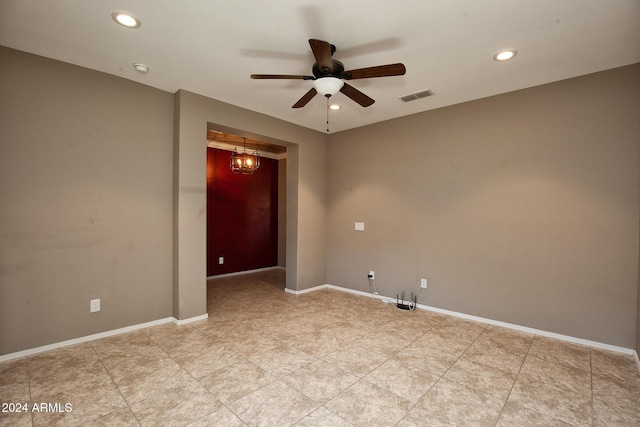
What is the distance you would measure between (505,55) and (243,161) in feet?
14.9

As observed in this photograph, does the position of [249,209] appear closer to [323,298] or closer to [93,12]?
[323,298]

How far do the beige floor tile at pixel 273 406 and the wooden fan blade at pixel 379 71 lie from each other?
2460 millimetres

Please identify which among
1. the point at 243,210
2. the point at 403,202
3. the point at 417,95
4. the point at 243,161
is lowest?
the point at 243,210

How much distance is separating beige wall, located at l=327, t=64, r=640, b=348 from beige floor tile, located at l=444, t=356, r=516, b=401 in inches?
47.0

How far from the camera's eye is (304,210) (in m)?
4.83

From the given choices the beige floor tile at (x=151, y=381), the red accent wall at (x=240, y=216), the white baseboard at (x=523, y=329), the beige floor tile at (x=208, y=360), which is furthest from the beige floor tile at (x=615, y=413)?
the red accent wall at (x=240, y=216)

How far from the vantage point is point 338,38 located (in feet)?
7.86

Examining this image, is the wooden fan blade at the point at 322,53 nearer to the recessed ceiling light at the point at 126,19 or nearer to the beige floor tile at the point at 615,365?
the recessed ceiling light at the point at 126,19

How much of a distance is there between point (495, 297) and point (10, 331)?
16.3 feet

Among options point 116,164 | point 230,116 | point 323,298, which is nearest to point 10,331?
point 116,164

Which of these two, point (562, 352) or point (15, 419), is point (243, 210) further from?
point (562, 352)

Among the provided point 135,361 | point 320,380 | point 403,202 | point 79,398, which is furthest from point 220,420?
point 403,202

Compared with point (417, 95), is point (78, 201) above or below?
below

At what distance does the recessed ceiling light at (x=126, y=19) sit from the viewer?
2.13 m
